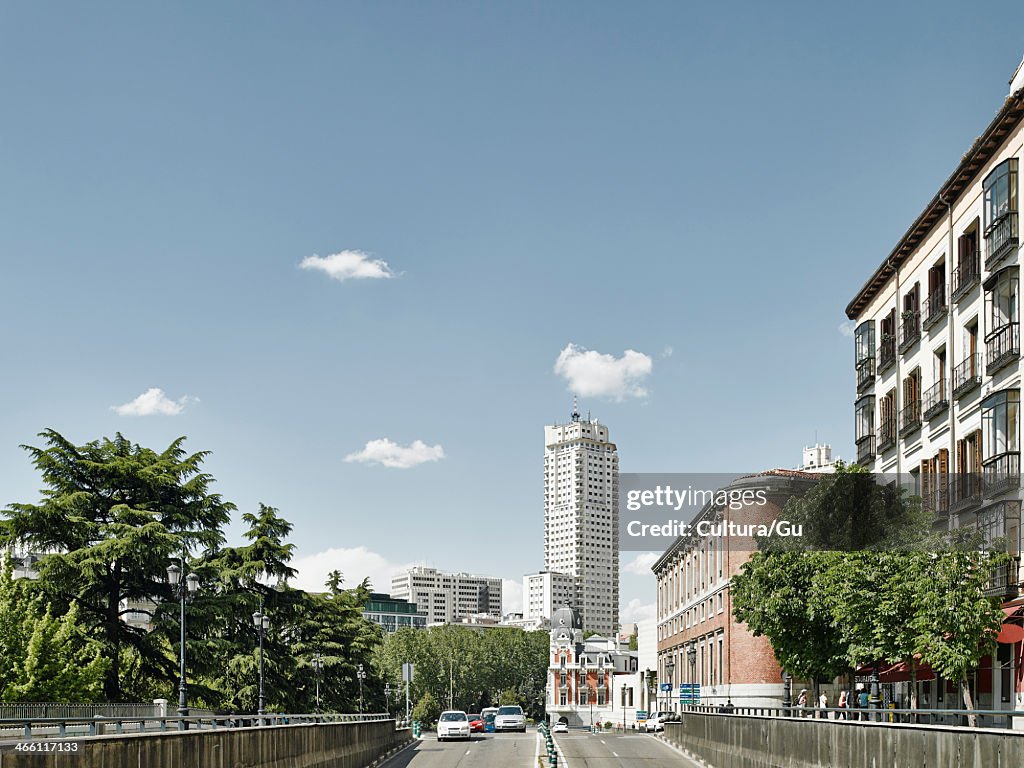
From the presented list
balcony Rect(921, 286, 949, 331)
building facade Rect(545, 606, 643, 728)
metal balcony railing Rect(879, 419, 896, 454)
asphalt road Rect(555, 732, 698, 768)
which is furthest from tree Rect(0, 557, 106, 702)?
building facade Rect(545, 606, 643, 728)

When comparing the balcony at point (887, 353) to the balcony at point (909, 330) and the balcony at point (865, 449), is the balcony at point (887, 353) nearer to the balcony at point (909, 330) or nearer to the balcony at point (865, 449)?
the balcony at point (909, 330)

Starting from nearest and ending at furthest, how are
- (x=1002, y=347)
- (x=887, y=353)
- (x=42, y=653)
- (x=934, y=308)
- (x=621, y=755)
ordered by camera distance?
1. (x=1002, y=347)
2. (x=934, y=308)
3. (x=621, y=755)
4. (x=887, y=353)
5. (x=42, y=653)

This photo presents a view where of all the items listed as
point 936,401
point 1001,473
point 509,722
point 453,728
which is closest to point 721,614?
point 509,722

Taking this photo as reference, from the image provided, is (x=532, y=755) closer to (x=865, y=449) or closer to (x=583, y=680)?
(x=865, y=449)

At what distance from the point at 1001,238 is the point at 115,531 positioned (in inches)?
1355

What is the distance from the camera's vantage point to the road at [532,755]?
1442 inches

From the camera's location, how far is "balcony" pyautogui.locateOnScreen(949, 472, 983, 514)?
32125 millimetres

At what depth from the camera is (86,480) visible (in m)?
50.3

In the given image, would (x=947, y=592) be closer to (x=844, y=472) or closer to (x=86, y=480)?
(x=844, y=472)

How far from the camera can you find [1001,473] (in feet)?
98.1

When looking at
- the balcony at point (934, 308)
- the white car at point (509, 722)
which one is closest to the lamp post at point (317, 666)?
the white car at point (509, 722)

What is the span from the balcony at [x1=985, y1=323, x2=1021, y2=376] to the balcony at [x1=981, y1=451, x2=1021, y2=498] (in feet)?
7.83

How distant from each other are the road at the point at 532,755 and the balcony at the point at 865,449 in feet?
41.9

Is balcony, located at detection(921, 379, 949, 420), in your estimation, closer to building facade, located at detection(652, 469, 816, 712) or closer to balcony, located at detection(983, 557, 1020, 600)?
balcony, located at detection(983, 557, 1020, 600)
